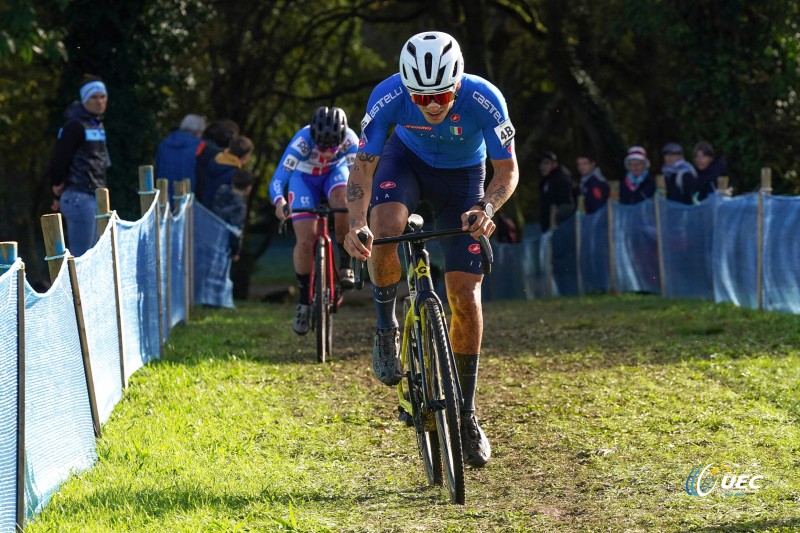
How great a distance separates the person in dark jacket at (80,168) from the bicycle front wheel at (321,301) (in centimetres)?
254

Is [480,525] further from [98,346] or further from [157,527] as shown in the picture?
[98,346]

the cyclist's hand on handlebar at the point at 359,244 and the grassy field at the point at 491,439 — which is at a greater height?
the cyclist's hand on handlebar at the point at 359,244

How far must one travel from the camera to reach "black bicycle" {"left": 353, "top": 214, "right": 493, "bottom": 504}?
223 inches

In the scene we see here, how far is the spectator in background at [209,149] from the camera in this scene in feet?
52.4

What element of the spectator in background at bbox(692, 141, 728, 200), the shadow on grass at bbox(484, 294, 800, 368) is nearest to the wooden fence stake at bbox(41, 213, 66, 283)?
the shadow on grass at bbox(484, 294, 800, 368)

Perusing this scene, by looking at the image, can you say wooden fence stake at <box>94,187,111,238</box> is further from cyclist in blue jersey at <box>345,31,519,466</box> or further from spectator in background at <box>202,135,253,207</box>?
spectator in background at <box>202,135,253,207</box>

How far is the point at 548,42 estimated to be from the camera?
2352 centimetres

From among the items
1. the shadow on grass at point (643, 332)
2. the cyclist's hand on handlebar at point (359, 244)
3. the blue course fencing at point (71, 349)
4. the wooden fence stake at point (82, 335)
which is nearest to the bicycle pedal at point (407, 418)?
the cyclist's hand on handlebar at point (359, 244)

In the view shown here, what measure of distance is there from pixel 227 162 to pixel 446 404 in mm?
10599

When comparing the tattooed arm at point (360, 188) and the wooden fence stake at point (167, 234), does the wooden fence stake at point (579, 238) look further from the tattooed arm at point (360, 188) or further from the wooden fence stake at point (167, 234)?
the tattooed arm at point (360, 188)

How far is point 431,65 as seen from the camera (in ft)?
19.4

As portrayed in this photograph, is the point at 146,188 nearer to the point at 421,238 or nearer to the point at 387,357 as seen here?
the point at 387,357

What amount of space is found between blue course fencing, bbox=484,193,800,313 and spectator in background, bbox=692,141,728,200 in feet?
1.57

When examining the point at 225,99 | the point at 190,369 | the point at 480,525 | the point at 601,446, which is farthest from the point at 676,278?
the point at 225,99
